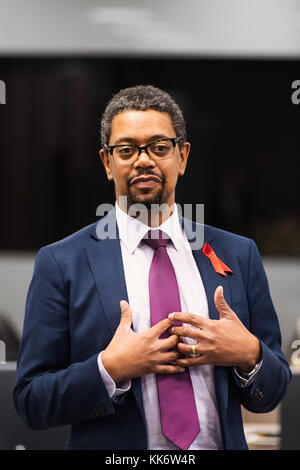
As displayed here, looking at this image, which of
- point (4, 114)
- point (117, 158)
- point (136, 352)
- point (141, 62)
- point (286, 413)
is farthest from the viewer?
point (4, 114)

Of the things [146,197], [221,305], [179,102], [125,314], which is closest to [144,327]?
[125,314]

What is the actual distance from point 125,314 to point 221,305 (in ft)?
0.72

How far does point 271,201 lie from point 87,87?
5.41 ft

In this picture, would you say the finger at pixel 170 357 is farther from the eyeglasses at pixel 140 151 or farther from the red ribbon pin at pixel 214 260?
the eyeglasses at pixel 140 151

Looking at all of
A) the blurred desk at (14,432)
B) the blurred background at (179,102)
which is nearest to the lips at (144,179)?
the blurred desk at (14,432)

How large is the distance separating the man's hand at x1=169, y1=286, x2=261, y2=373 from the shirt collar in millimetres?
224

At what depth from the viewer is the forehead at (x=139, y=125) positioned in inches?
56.4

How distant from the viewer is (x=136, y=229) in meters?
1.51

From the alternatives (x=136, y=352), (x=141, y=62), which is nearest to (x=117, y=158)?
(x=136, y=352)

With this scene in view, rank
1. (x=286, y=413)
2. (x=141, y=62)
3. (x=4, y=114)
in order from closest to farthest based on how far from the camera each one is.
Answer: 1. (x=286, y=413)
2. (x=141, y=62)
3. (x=4, y=114)

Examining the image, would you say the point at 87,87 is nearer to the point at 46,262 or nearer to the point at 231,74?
the point at 231,74

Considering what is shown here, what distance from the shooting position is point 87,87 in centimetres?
457

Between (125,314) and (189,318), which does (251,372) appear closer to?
(189,318)

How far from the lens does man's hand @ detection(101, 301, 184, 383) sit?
1330mm
